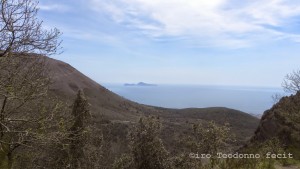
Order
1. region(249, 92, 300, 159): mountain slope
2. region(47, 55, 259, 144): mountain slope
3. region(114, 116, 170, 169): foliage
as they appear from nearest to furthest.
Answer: region(114, 116, 170, 169): foliage
region(249, 92, 300, 159): mountain slope
region(47, 55, 259, 144): mountain slope

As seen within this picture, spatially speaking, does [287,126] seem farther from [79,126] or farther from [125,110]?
[125,110]

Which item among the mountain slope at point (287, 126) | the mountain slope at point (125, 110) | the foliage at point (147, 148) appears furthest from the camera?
the mountain slope at point (125, 110)

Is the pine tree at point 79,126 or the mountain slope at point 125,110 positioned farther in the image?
the mountain slope at point 125,110

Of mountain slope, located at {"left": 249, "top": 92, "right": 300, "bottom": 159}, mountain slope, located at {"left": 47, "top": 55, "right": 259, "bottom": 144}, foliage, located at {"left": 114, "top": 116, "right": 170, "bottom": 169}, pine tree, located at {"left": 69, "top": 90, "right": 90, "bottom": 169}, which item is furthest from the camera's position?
mountain slope, located at {"left": 47, "top": 55, "right": 259, "bottom": 144}

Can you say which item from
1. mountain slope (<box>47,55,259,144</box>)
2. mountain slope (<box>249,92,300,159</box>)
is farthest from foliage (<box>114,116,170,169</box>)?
mountain slope (<box>47,55,259,144</box>)

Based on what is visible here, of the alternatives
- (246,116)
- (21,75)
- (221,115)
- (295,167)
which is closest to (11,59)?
(21,75)

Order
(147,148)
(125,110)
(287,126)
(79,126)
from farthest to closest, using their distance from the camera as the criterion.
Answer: (125,110) → (287,126) → (79,126) → (147,148)

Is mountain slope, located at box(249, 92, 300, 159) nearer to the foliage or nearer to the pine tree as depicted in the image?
the foliage

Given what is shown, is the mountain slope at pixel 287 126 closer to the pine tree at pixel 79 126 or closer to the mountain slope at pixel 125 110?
the pine tree at pixel 79 126

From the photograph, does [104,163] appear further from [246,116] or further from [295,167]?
[246,116]

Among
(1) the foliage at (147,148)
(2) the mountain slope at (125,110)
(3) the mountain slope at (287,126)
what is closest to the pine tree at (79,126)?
(1) the foliage at (147,148)

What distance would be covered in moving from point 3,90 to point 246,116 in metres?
116

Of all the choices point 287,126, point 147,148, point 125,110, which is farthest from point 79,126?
point 125,110

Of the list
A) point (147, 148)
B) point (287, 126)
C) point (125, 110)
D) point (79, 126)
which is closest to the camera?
point (147, 148)
